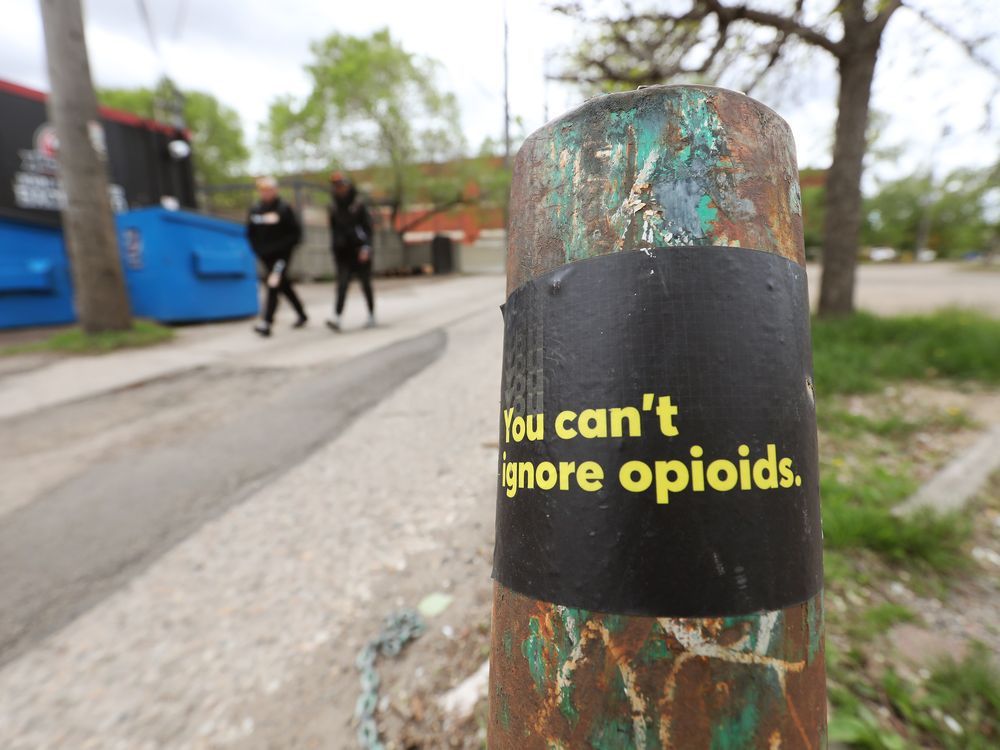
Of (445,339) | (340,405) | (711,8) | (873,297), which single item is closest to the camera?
(340,405)

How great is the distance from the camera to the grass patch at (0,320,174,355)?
233 inches

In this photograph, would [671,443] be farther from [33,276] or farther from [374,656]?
[33,276]

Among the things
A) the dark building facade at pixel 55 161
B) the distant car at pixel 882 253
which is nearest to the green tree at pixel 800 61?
the dark building facade at pixel 55 161

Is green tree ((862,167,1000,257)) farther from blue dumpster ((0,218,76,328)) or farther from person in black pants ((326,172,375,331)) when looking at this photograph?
blue dumpster ((0,218,76,328))

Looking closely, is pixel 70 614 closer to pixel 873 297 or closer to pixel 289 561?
pixel 289 561

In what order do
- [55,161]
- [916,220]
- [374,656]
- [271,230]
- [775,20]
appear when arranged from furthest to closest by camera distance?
[916,220]
[55,161]
[271,230]
[775,20]
[374,656]

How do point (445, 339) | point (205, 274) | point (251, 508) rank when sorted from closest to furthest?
point (251, 508) < point (445, 339) < point (205, 274)

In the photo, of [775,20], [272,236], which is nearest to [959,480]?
[775,20]

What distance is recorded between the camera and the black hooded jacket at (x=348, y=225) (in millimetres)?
6340

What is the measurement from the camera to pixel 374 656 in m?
1.67

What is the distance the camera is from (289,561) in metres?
2.18

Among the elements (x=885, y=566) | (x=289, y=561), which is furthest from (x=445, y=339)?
(x=885, y=566)

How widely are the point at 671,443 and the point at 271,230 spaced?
21.3 feet

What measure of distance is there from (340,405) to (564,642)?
11.0 ft
